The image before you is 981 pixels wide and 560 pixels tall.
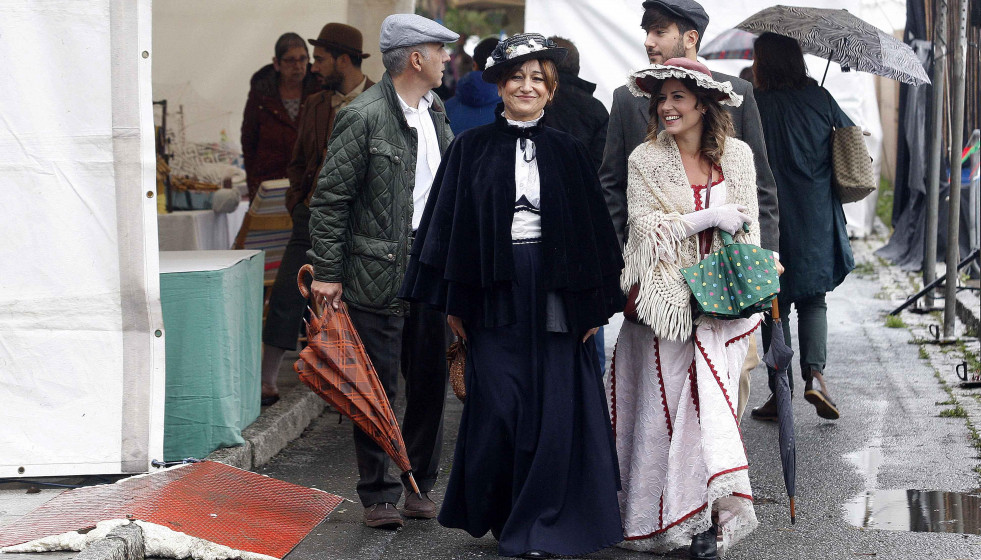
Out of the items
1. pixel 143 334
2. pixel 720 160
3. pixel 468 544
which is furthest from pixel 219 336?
pixel 720 160

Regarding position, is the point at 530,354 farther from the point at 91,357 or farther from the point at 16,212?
the point at 16,212

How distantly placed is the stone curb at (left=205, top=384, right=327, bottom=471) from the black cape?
1.57 meters

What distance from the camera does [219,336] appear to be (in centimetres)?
554

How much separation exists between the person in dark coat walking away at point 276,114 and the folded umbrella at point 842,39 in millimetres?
3177

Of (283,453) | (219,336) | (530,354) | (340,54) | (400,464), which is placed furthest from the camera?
(340,54)

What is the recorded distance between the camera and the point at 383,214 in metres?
4.83

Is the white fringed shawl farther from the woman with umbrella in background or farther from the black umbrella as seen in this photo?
the black umbrella

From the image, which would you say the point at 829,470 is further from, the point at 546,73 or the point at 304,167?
the point at 304,167

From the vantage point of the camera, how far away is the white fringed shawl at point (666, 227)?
443 centimetres

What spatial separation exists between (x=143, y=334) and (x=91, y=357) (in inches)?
9.1

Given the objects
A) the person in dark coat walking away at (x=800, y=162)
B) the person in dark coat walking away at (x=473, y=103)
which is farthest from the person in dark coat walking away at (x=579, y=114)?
the person in dark coat walking away at (x=800, y=162)

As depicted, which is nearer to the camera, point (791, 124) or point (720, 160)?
point (720, 160)

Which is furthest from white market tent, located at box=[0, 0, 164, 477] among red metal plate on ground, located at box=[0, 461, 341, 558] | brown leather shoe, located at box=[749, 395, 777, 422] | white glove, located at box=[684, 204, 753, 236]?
brown leather shoe, located at box=[749, 395, 777, 422]

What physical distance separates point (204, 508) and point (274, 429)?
4.85 ft
